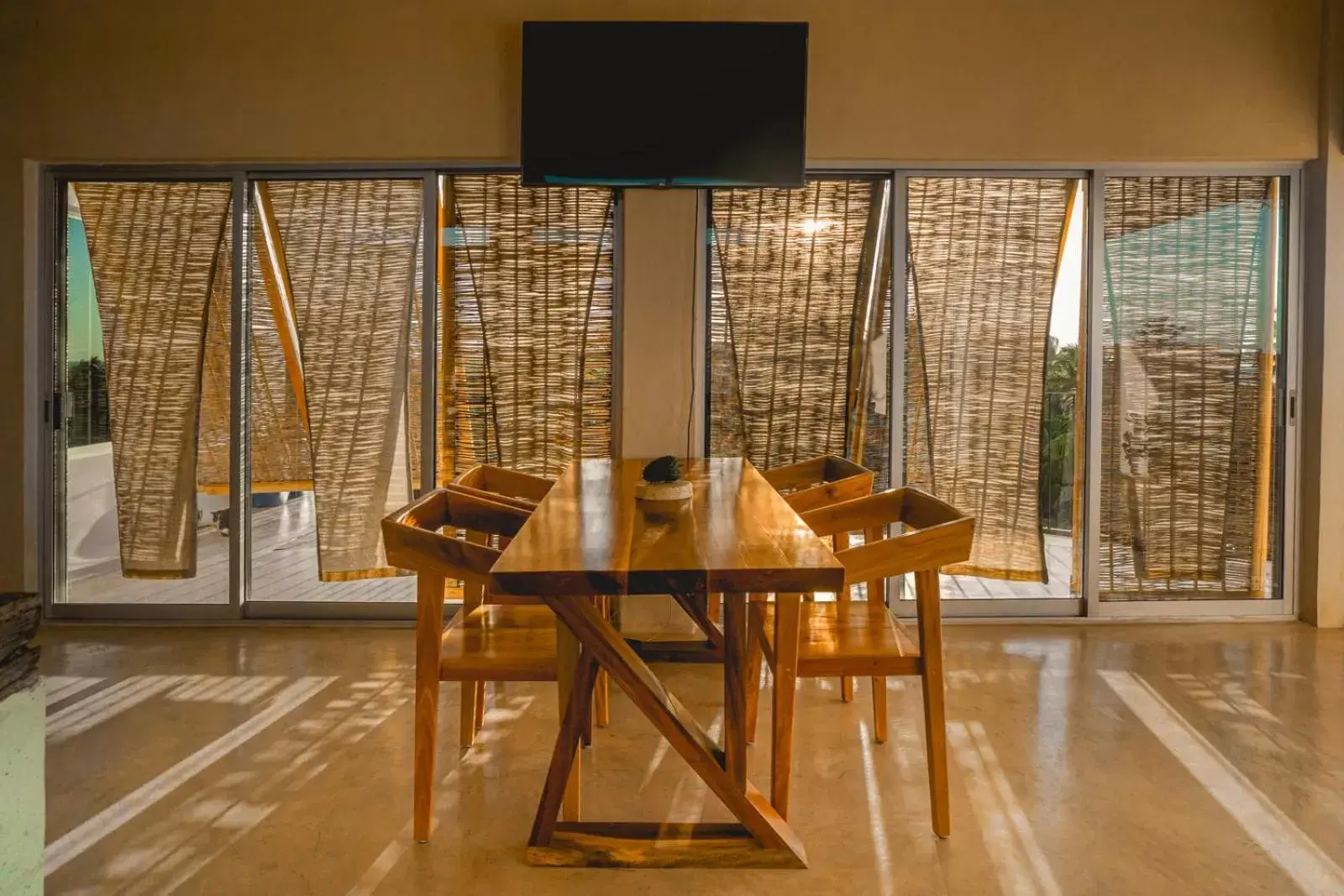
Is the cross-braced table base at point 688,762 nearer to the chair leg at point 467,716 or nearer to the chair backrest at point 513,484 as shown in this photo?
the chair leg at point 467,716

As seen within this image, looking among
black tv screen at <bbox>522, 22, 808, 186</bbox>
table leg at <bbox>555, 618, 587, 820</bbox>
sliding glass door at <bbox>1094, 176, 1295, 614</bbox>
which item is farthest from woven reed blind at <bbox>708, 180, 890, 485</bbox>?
table leg at <bbox>555, 618, 587, 820</bbox>

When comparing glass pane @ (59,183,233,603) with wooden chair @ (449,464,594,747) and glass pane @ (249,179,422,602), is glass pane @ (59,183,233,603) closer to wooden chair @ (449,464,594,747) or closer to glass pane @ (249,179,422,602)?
glass pane @ (249,179,422,602)

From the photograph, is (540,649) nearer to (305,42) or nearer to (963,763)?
(963,763)

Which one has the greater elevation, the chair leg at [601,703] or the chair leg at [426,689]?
the chair leg at [426,689]

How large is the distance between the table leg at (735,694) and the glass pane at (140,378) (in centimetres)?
286

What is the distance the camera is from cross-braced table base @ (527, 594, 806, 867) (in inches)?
78.4

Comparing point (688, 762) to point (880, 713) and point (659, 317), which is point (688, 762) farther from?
point (659, 317)

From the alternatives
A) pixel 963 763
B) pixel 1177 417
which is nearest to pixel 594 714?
pixel 963 763

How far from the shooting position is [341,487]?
4.07 m

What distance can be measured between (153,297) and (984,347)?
3656 mm

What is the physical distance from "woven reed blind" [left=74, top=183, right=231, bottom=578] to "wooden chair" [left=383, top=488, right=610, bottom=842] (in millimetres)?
2221

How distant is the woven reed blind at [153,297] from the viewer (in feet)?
13.2

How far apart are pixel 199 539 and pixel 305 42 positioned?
2189 millimetres

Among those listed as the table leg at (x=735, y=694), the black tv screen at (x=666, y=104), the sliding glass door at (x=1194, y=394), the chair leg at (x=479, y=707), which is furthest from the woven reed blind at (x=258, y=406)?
the sliding glass door at (x=1194, y=394)
